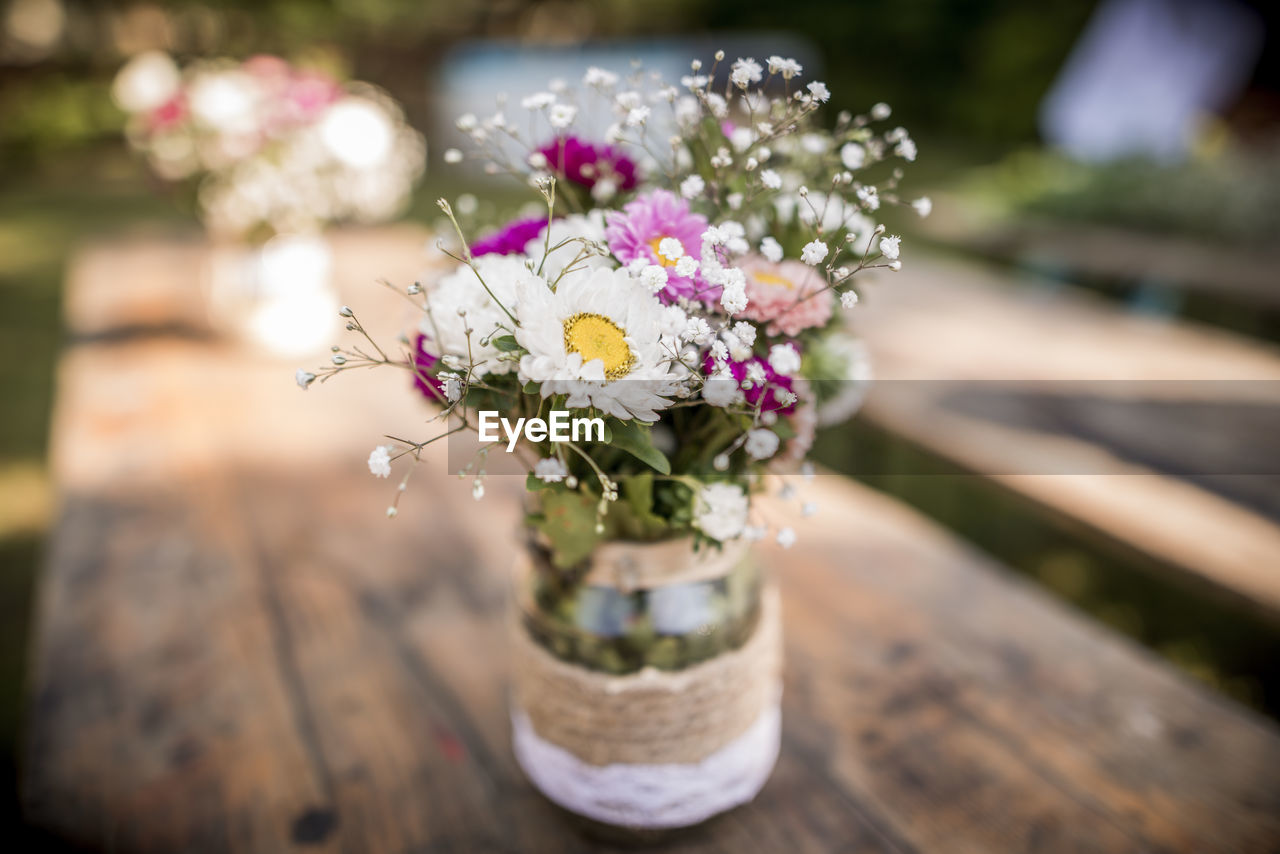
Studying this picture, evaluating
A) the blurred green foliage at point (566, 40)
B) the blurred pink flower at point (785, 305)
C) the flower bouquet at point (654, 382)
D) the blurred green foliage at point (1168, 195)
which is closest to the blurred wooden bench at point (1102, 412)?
the flower bouquet at point (654, 382)

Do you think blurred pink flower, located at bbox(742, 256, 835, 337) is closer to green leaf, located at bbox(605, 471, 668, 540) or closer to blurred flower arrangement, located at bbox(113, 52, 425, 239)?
green leaf, located at bbox(605, 471, 668, 540)

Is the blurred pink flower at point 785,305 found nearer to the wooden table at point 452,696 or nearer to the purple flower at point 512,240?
the purple flower at point 512,240

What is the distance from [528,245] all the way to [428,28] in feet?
34.9

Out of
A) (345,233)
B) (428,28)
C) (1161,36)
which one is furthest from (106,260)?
(428,28)

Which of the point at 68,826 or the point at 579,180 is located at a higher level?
the point at 579,180

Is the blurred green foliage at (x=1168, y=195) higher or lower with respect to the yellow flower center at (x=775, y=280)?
higher

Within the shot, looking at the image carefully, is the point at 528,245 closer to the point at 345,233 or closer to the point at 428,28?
the point at 345,233

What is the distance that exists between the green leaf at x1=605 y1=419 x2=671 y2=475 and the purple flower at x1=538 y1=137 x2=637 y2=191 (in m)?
0.24

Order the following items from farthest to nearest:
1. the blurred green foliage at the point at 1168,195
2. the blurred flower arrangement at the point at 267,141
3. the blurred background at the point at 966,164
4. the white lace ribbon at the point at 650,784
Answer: the blurred green foliage at the point at 1168,195
the blurred background at the point at 966,164
the blurred flower arrangement at the point at 267,141
the white lace ribbon at the point at 650,784

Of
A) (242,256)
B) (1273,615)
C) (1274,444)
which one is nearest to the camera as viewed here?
(1273,615)

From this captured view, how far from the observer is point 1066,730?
926 mm

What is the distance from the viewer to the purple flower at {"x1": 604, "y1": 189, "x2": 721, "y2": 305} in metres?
0.55

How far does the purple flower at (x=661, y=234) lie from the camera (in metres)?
0.55

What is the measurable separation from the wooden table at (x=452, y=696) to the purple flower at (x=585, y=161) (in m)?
0.59
